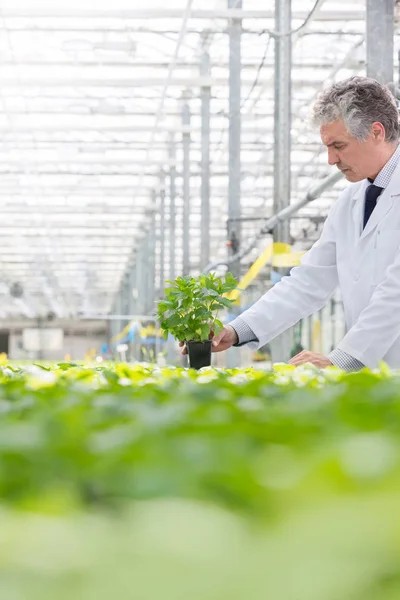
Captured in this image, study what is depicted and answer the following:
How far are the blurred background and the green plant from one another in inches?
70.7

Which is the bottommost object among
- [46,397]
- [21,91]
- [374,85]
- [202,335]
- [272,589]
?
[202,335]

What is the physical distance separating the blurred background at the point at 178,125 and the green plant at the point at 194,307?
180cm

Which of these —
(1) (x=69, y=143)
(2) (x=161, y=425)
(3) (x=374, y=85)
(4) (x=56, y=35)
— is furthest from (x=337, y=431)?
(1) (x=69, y=143)

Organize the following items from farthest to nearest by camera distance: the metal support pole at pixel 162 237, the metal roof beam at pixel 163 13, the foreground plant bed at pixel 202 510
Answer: the metal support pole at pixel 162 237 < the metal roof beam at pixel 163 13 < the foreground plant bed at pixel 202 510

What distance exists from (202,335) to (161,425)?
257 centimetres

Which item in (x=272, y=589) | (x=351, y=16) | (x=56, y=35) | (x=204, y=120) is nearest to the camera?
(x=272, y=589)

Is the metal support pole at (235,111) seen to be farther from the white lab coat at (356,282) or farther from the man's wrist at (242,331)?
the man's wrist at (242,331)

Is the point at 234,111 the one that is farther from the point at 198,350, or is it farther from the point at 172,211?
the point at 198,350

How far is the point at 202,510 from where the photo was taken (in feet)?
1.72

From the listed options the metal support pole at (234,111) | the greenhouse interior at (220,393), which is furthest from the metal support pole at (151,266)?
the metal support pole at (234,111)

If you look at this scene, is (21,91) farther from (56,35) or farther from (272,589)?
(272,589)

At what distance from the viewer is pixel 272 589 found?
450mm

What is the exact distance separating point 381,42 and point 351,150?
5.55 feet

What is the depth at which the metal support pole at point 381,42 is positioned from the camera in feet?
17.0
